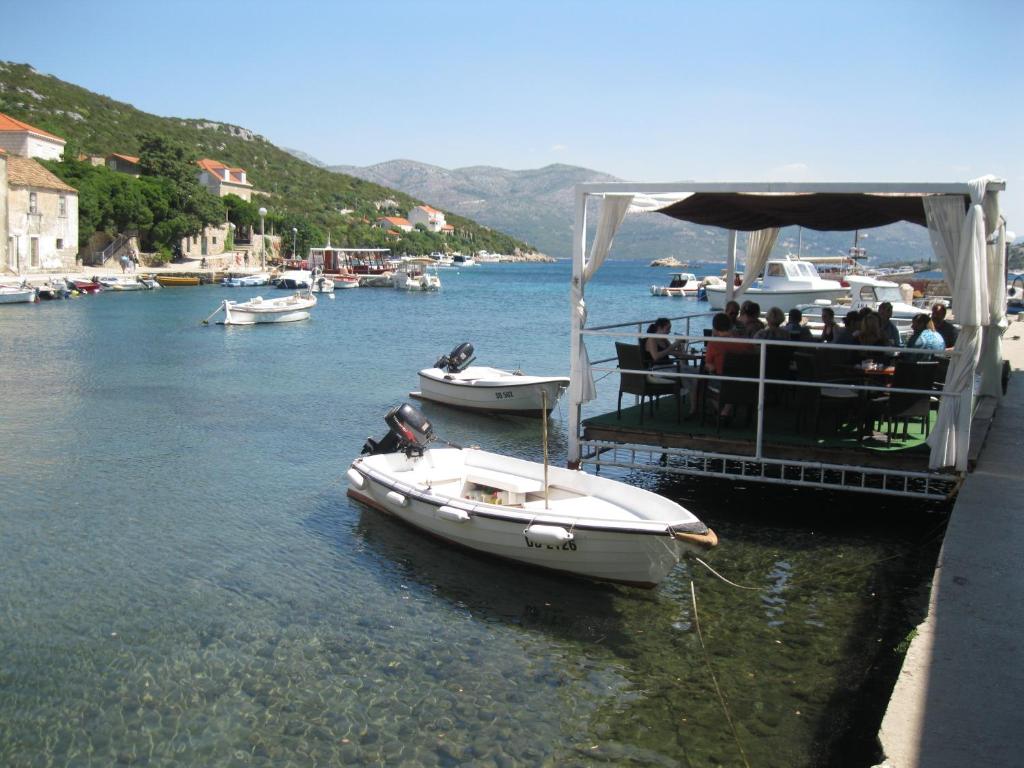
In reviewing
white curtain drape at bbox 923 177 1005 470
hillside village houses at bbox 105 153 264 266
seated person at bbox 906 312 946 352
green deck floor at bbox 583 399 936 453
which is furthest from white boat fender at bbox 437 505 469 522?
hillside village houses at bbox 105 153 264 266

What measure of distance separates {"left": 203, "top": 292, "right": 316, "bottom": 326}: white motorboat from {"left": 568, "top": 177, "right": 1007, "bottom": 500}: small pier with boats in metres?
32.0

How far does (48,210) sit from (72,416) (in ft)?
178

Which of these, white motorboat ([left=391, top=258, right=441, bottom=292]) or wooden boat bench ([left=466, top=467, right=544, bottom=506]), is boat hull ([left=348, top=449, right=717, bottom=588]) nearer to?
wooden boat bench ([left=466, top=467, right=544, bottom=506])

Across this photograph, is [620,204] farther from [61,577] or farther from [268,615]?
[61,577]

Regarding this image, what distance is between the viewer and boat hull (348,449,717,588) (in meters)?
8.65

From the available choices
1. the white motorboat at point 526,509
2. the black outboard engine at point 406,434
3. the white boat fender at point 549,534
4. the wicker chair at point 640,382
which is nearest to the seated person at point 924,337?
the wicker chair at point 640,382

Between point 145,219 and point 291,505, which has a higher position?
point 145,219

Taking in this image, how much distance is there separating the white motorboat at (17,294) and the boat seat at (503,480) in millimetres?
46093

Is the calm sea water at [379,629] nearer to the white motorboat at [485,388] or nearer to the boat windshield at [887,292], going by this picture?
the white motorboat at [485,388]

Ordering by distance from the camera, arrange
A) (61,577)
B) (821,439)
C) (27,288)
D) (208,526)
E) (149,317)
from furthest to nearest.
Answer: (27,288) → (149,317) → (208,526) → (821,439) → (61,577)

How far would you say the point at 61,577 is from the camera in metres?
9.77

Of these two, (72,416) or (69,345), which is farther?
(69,345)

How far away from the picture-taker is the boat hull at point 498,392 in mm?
19297

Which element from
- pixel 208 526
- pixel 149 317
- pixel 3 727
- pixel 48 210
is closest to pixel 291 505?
pixel 208 526
